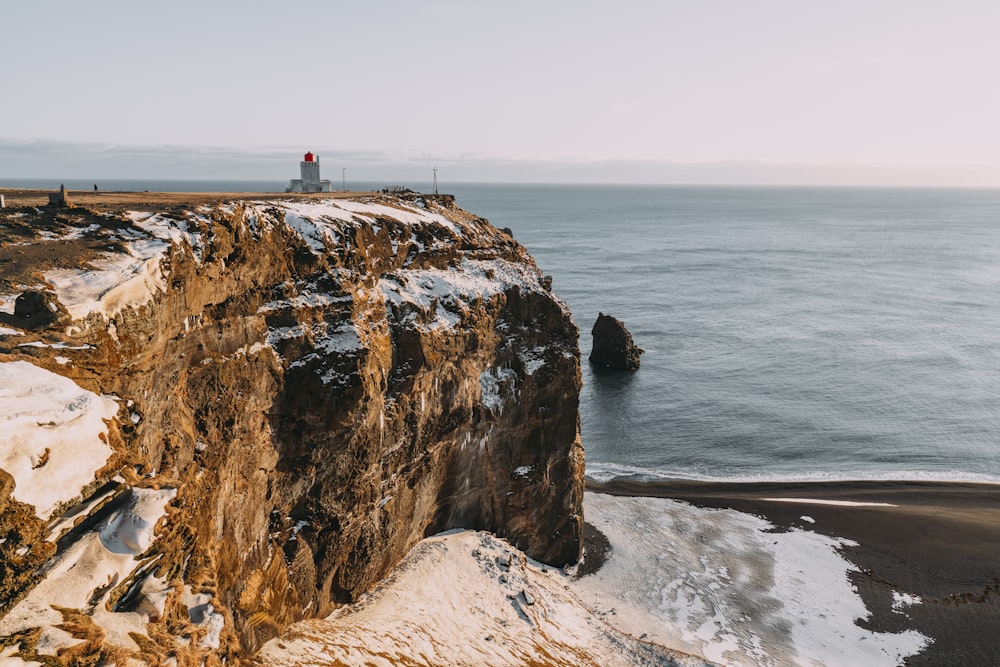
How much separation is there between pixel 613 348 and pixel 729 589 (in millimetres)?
33859

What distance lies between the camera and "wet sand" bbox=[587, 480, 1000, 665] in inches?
1220

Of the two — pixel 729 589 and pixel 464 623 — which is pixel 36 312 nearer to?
pixel 464 623

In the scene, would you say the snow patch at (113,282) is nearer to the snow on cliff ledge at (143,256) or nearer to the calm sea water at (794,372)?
the snow on cliff ledge at (143,256)

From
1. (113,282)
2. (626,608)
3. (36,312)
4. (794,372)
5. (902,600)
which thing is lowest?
(902,600)

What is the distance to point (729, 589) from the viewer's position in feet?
110

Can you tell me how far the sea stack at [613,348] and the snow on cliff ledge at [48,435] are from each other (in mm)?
54521

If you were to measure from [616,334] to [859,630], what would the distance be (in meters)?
38.2

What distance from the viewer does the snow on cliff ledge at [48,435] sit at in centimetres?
1155

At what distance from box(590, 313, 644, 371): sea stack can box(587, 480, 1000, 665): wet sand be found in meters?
20.7

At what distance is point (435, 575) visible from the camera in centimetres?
2847

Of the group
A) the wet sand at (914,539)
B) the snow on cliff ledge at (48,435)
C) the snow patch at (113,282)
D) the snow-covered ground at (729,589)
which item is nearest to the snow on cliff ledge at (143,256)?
the snow patch at (113,282)

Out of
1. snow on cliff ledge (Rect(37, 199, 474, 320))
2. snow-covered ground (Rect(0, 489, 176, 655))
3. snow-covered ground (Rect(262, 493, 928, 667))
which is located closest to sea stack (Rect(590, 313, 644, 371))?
snow-covered ground (Rect(262, 493, 928, 667))

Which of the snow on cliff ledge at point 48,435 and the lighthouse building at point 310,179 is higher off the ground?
the lighthouse building at point 310,179

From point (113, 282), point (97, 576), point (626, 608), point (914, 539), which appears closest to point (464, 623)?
point (626, 608)
